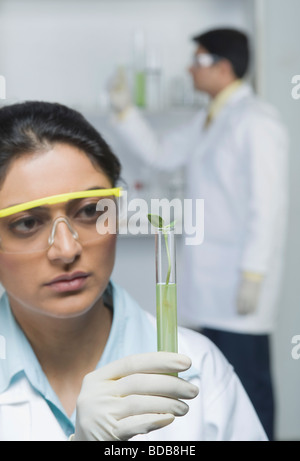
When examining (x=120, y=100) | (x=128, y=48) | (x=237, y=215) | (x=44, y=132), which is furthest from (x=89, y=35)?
(x=44, y=132)

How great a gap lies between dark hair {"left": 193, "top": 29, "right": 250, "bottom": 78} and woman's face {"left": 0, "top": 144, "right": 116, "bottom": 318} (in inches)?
53.9

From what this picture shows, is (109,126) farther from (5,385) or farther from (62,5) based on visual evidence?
(5,385)

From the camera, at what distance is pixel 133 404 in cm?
49

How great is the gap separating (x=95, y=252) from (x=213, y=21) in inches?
75.3

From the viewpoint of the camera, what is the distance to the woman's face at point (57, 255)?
503 millimetres

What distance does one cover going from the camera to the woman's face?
50 centimetres

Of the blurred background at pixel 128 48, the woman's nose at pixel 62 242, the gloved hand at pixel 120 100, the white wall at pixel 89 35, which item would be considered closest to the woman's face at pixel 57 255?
the woman's nose at pixel 62 242

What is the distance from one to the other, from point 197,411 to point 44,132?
336mm

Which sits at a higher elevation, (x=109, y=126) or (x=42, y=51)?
(x=42, y=51)

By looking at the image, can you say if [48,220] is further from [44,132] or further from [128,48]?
[128,48]

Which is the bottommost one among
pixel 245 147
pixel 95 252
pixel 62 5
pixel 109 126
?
pixel 95 252

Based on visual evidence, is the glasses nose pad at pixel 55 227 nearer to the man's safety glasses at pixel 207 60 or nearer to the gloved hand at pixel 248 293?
the gloved hand at pixel 248 293

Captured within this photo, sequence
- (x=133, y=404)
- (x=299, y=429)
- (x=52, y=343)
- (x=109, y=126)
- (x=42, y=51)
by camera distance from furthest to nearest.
Answer: 1. (x=42, y=51)
2. (x=109, y=126)
3. (x=299, y=429)
4. (x=52, y=343)
5. (x=133, y=404)

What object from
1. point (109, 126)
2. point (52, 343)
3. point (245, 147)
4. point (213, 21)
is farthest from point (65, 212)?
point (213, 21)
